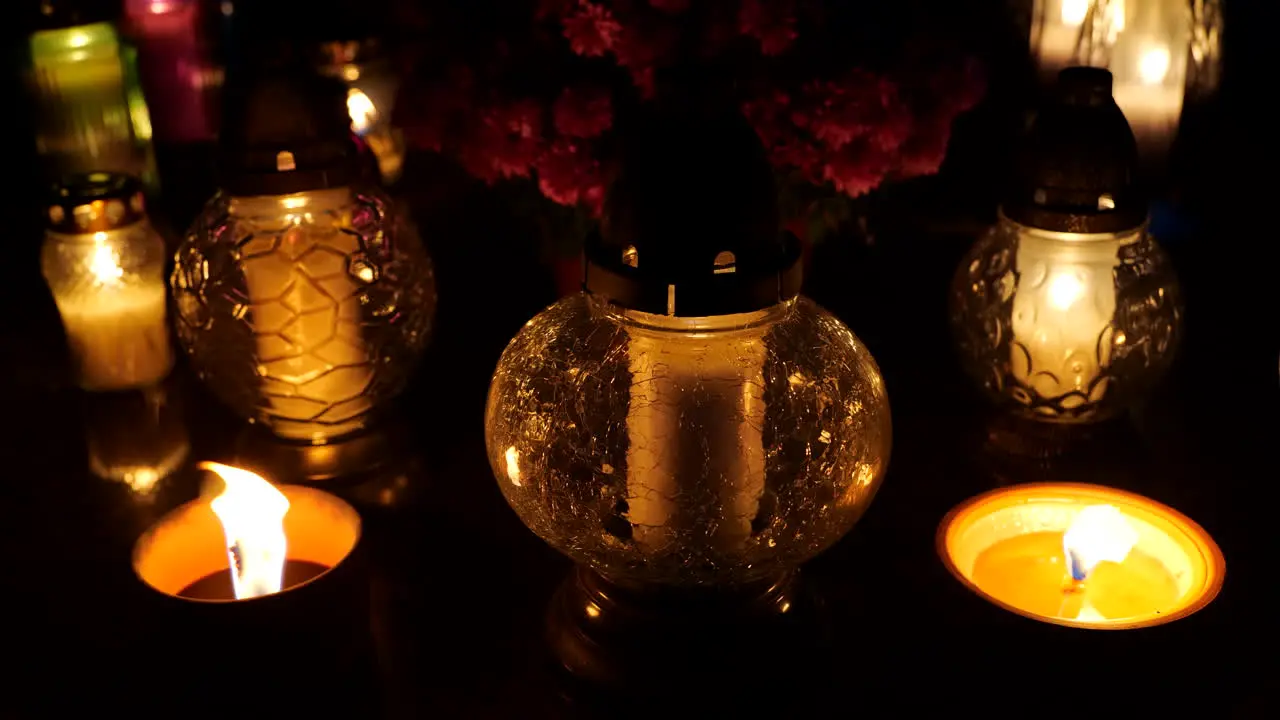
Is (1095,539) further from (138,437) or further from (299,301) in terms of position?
(138,437)

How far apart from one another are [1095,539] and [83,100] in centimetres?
113

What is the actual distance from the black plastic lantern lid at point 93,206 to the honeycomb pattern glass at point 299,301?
3.7 inches

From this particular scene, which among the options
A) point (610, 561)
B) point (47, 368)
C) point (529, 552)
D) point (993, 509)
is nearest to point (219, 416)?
point (47, 368)

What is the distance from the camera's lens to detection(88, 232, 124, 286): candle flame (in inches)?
43.6

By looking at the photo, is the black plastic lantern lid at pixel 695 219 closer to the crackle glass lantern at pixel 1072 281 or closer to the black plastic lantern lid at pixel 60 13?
the crackle glass lantern at pixel 1072 281

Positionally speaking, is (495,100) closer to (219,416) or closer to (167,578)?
(219,416)

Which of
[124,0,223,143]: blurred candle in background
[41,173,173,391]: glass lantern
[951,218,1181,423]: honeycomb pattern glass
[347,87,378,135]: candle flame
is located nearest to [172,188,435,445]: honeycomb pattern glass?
[41,173,173,391]: glass lantern

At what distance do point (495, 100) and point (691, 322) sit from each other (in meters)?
0.44

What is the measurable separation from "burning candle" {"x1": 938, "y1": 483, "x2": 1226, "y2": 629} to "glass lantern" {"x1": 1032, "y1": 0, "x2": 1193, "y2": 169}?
583 millimetres

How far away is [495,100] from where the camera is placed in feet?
3.56

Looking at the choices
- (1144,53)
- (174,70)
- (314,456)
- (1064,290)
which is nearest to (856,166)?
(1064,290)

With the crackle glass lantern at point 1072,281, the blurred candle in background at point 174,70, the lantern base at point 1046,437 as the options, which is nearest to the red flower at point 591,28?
the crackle glass lantern at point 1072,281

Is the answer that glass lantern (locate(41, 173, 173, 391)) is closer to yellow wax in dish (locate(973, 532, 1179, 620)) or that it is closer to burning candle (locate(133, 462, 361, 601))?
burning candle (locate(133, 462, 361, 601))

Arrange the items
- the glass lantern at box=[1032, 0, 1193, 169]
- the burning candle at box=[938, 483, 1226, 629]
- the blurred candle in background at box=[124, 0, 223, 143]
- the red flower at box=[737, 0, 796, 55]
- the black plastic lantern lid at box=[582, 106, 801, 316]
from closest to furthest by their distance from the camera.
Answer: the black plastic lantern lid at box=[582, 106, 801, 316] → the burning candle at box=[938, 483, 1226, 629] → the red flower at box=[737, 0, 796, 55] → the glass lantern at box=[1032, 0, 1193, 169] → the blurred candle in background at box=[124, 0, 223, 143]
